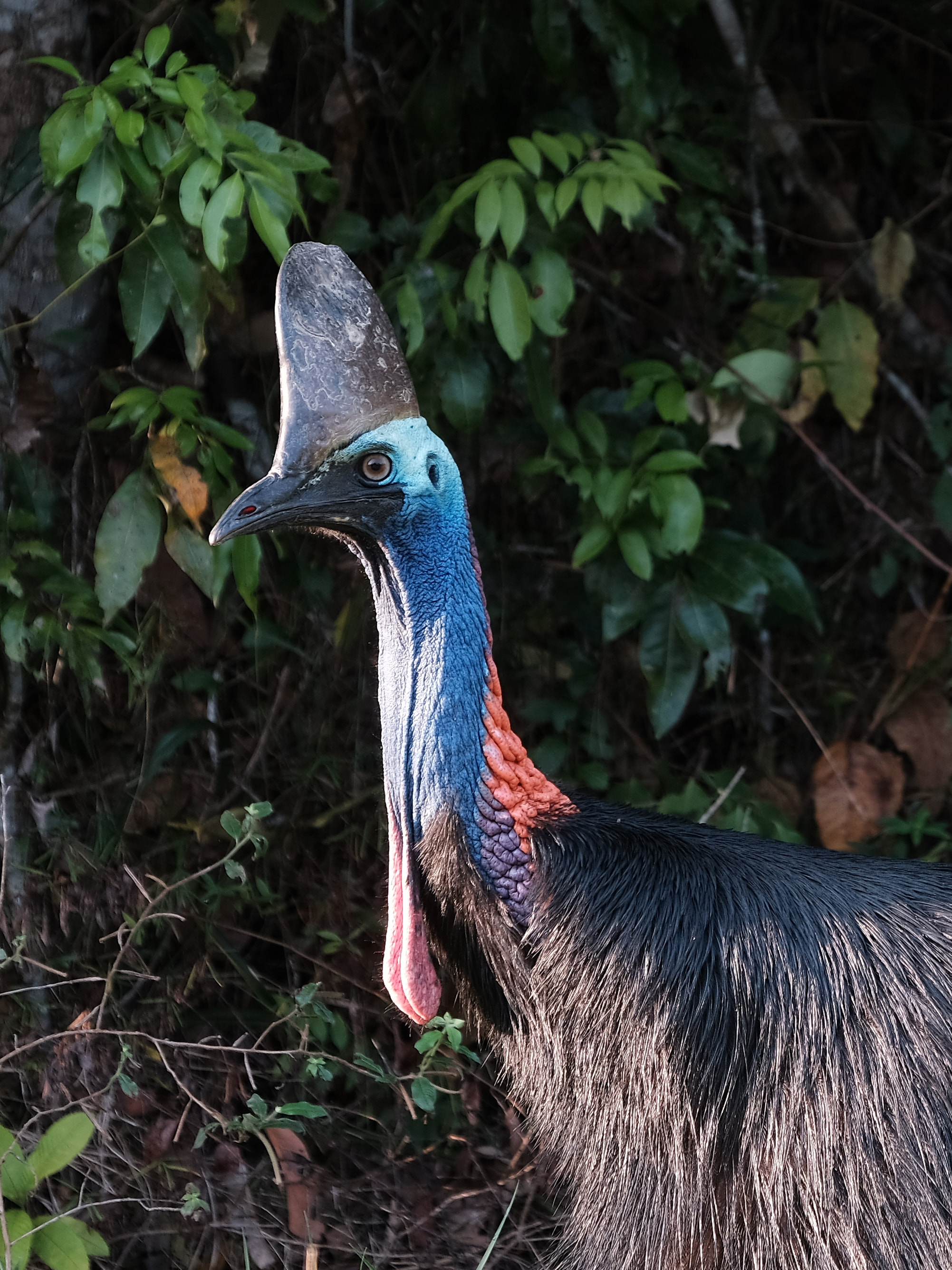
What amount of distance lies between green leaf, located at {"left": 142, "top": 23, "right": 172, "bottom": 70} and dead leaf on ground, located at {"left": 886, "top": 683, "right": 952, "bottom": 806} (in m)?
2.19

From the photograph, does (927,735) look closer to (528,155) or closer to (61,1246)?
(528,155)

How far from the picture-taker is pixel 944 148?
352 cm

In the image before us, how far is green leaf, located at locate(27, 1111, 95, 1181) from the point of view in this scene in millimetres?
1820

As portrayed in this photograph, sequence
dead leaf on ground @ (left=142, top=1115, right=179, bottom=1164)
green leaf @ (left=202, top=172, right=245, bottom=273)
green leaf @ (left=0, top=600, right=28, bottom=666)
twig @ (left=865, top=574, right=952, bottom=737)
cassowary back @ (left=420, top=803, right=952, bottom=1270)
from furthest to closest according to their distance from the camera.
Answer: twig @ (left=865, top=574, right=952, bottom=737) < dead leaf on ground @ (left=142, top=1115, right=179, bottom=1164) < green leaf @ (left=0, top=600, right=28, bottom=666) < green leaf @ (left=202, top=172, right=245, bottom=273) < cassowary back @ (left=420, top=803, right=952, bottom=1270)

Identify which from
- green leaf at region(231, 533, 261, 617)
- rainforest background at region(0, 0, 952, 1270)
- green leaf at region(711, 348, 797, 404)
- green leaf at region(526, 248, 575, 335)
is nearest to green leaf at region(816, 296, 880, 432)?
rainforest background at region(0, 0, 952, 1270)

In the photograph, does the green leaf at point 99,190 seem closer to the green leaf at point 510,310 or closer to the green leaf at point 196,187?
the green leaf at point 196,187

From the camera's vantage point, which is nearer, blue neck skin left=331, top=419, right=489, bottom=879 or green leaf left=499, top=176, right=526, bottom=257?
blue neck skin left=331, top=419, right=489, bottom=879

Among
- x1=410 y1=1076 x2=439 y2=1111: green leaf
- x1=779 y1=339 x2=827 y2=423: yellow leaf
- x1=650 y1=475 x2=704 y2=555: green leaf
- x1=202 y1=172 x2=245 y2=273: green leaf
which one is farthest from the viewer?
x1=779 y1=339 x2=827 y2=423: yellow leaf

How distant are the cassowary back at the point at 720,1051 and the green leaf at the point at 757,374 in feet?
3.98

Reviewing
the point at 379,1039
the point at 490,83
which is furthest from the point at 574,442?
the point at 379,1039

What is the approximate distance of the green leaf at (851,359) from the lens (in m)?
2.97

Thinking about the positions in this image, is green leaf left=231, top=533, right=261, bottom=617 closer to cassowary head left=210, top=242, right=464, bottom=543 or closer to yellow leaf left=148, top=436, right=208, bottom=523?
yellow leaf left=148, top=436, right=208, bottom=523

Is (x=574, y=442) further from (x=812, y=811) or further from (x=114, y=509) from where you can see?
(x=812, y=811)

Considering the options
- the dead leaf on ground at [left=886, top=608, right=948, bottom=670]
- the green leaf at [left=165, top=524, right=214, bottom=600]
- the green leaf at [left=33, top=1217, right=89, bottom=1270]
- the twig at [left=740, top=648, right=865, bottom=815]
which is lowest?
the green leaf at [left=33, top=1217, right=89, bottom=1270]
